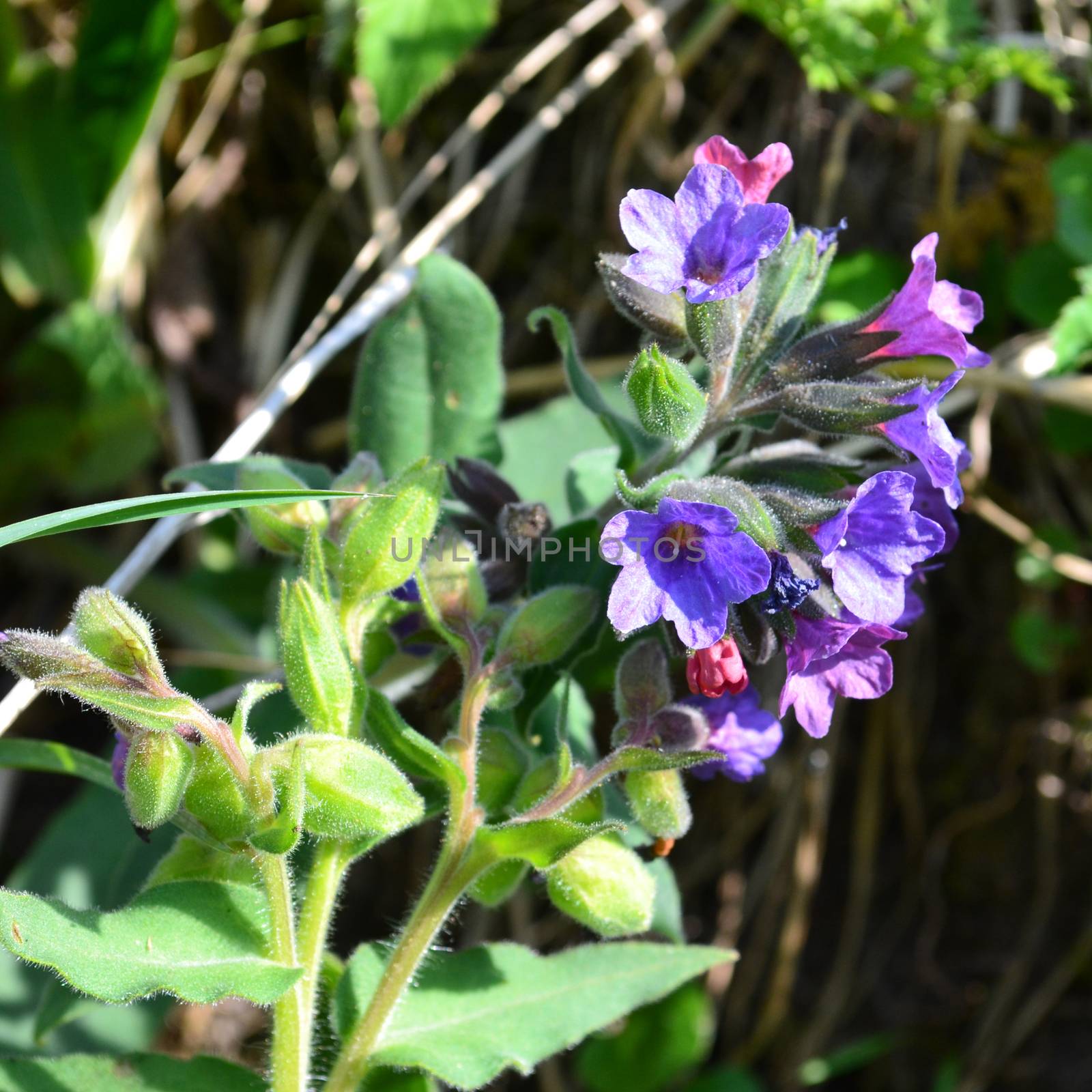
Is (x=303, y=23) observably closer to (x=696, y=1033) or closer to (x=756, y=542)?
(x=756, y=542)

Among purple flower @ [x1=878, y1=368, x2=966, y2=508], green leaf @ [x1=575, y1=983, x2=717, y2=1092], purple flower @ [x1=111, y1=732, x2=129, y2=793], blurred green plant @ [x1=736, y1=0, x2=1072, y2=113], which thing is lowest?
green leaf @ [x1=575, y1=983, x2=717, y2=1092]

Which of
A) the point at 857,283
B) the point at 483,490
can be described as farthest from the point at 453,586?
the point at 857,283

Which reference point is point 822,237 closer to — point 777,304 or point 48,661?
point 777,304

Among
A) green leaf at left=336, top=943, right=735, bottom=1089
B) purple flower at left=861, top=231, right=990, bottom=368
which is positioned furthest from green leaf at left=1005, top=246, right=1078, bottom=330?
green leaf at left=336, top=943, right=735, bottom=1089

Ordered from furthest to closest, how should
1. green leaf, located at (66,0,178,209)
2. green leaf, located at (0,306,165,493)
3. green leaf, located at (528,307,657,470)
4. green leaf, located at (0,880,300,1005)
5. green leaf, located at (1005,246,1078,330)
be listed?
green leaf, located at (0,306,165,493), green leaf, located at (66,0,178,209), green leaf, located at (1005,246,1078,330), green leaf, located at (528,307,657,470), green leaf, located at (0,880,300,1005)

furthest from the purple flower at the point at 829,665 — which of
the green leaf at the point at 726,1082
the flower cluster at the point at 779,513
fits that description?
the green leaf at the point at 726,1082

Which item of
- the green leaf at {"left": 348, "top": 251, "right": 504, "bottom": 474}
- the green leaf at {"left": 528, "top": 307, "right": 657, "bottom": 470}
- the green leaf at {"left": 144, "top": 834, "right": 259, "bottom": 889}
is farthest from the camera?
the green leaf at {"left": 348, "top": 251, "right": 504, "bottom": 474}

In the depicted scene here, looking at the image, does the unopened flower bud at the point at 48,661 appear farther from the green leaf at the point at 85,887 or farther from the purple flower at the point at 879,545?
the purple flower at the point at 879,545

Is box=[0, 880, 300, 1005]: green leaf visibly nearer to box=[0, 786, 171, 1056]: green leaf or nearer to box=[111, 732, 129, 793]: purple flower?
box=[111, 732, 129, 793]: purple flower
